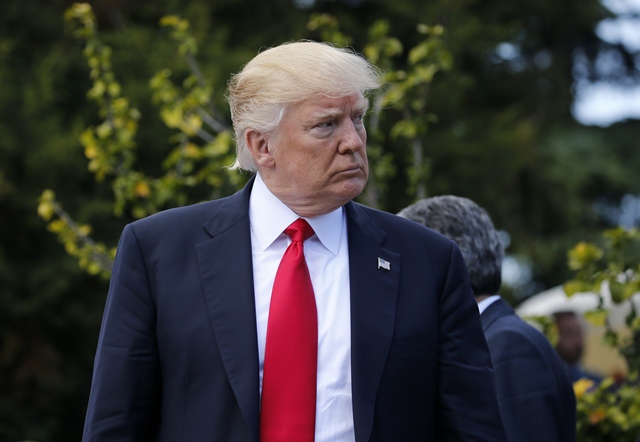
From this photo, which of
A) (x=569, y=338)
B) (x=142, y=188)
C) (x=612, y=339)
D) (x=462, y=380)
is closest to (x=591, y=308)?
(x=569, y=338)

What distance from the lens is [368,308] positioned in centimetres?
261

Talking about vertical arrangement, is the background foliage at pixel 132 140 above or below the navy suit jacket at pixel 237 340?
above

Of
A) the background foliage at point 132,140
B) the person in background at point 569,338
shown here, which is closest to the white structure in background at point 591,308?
the person in background at point 569,338

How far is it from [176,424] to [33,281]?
7923 mm

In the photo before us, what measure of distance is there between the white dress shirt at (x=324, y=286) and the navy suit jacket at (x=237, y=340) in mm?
36

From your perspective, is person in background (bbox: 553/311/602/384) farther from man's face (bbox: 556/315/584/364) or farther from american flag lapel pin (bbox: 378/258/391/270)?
american flag lapel pin (bbox: 378/258/391/270)

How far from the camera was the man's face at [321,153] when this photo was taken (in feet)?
8.57

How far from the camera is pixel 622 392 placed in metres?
4.79

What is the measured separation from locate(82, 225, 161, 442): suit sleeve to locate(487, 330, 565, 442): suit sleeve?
46.9 inches

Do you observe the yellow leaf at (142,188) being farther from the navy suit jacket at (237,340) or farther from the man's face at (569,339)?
the man's face at (569,339)

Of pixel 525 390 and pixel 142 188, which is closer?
pixel 525 390

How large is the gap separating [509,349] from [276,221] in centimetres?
103

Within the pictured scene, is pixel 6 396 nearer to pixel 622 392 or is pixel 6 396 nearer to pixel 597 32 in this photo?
pixel 622 392

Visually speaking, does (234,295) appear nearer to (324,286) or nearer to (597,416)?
(324,286)
